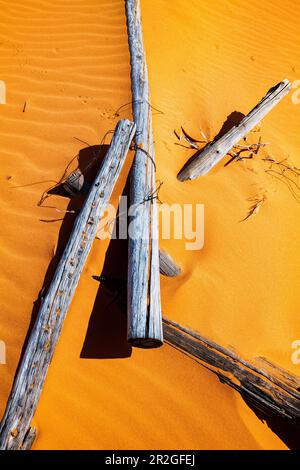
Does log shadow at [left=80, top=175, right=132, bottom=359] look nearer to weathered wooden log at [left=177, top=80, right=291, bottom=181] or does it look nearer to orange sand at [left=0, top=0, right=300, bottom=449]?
orange sand at [left=0, top=0, right=300, bottom=449]

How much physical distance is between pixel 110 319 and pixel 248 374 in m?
1.10

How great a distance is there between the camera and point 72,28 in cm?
505

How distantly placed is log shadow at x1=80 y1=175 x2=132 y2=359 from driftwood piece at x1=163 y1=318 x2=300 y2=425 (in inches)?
14.8

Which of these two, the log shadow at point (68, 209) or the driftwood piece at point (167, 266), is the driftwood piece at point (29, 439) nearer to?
the log shadow at point (68, 209)

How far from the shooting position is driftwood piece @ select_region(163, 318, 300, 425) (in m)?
2.36

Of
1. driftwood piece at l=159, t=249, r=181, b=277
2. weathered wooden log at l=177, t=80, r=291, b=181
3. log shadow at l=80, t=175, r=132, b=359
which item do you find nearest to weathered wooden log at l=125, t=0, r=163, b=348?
driftwood piece at l=159, t=249, r=181, b=277

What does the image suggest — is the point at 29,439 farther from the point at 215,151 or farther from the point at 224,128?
the point at 224,128

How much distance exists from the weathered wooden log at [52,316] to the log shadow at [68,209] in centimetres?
26

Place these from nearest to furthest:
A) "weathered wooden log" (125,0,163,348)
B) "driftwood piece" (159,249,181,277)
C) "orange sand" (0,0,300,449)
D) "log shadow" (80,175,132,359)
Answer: "weathered wooden log" (125,0,163,348) → "orange sand" (0,0,300,449) → "log shadow" (80,175,132,359) → "driftwood piece" (159,249,181,277)

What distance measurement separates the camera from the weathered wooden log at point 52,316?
2162 mm

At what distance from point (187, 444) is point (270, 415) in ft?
2.01

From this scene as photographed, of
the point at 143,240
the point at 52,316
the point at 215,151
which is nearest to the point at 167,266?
the point at 143,240

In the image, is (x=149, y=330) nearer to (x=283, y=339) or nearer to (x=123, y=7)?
(x=283, y=339)

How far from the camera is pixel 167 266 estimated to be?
297 cm
